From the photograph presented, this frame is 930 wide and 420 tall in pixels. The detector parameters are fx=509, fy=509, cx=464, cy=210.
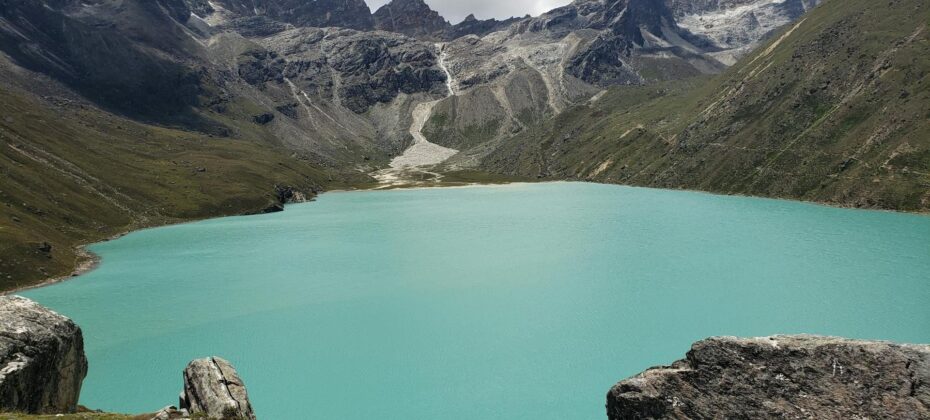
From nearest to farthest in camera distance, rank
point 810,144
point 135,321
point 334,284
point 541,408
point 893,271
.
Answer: point 541,408
point 135,321
point 893,271
point 334,284
point 810,144

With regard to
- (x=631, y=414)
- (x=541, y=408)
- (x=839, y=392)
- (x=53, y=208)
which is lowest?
(x=541, y=408)

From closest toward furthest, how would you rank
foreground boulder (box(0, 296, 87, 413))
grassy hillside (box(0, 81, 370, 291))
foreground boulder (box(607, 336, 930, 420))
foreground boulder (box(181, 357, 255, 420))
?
foreground boulder (box(607, 336, 930, 420)) → foreground boulder (box(0, 296, 87, 413)) → foreground boulder (box(181, 357, 255, 420)) → grassy hillside (box(0, 81, 370, 291))

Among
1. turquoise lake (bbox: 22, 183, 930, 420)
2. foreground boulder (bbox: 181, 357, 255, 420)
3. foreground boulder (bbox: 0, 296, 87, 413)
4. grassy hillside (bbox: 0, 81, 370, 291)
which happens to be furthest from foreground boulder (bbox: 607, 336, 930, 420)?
grassy hillside (bbox: 0, 81, 370, 291)

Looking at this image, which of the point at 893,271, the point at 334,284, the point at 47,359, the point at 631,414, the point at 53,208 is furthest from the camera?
the point at 53,208

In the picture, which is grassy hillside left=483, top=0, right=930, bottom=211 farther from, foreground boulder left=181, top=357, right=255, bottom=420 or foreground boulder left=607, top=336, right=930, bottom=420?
foreground boulder left=181, top=357, right=255, bottom=420

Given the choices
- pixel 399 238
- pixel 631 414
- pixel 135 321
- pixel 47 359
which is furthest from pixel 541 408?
pixel 399 238

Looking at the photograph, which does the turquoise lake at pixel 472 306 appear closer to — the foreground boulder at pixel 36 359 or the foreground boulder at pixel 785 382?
the foreground boulder at pixel 36 359

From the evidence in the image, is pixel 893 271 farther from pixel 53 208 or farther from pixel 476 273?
pixel 53 208

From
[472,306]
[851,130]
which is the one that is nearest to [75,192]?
[472,306]
